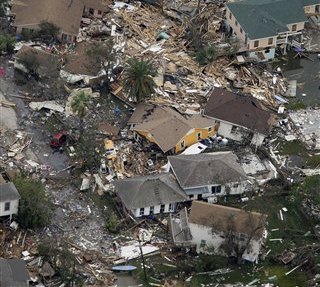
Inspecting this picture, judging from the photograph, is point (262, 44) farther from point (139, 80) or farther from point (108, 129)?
point (108, 129)

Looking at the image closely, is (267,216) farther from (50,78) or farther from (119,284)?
(50,78)

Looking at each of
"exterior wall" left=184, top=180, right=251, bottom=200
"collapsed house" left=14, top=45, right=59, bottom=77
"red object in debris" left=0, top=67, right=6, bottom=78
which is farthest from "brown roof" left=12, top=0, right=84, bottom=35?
"exterior wall" left=184, top=180, right=251, bottom=200

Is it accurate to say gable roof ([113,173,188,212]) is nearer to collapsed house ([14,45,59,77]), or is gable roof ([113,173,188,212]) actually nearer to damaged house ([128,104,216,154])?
damaged house ([128,104,216,154])

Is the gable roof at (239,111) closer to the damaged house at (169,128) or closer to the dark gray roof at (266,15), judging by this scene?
the damaged house at (169,128)

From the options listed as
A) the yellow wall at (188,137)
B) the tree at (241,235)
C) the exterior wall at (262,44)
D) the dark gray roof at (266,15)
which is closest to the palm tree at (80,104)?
the yellow wall at (188,137)

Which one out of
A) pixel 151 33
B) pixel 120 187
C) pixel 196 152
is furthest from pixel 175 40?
pixel 120 187

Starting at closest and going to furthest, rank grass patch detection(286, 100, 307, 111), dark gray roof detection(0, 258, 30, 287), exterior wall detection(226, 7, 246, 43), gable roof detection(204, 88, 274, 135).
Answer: dark gray roof detection(0, 258, 30, 287), gable roof detection(204, 88, 274, 135), grass patch detection(286, 100, 307, 111), exterior wall detection(226, 7, 246, 43)

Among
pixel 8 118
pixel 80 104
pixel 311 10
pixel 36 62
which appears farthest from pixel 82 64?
pixel 311 10
